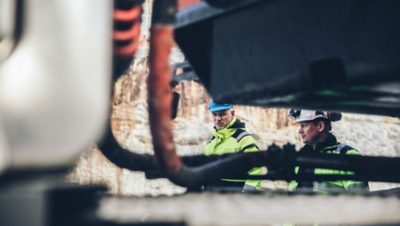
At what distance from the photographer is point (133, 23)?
1.55 meters

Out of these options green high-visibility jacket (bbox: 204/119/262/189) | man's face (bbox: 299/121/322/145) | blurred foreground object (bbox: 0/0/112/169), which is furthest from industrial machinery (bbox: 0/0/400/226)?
green high-visibility jacket (bbox: 204/119/262/189)

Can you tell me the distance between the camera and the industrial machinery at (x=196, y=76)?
1.30 metres

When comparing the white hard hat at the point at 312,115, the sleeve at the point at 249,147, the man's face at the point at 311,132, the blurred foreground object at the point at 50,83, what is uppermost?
the blurred foreground object at the point at 50,83

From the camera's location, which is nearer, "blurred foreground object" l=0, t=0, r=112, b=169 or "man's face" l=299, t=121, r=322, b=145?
"blurred foreground object" l=0, t=0, r=112, b=169

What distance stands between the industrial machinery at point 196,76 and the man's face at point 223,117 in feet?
11.9

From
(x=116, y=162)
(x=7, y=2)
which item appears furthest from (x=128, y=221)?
(x=116, y=162)

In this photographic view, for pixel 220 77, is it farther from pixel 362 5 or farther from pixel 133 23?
pixel 133 23

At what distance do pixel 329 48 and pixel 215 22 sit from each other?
1.45 ft

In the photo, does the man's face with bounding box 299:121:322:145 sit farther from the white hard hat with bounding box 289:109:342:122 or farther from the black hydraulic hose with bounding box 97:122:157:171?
the black hydraulic hose with bounding box 97:122:157:171

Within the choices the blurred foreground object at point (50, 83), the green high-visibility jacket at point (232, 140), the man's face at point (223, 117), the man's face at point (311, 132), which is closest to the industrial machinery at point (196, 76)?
the blurred foreground object at point (50, 83)

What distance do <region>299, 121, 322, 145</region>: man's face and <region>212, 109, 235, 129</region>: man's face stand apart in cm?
82

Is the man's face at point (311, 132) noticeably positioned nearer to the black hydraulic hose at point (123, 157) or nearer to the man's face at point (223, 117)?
the man's face at point (223, 117)

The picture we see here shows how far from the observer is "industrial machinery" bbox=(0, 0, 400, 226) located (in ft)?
4.25

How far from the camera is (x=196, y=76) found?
2523mm
